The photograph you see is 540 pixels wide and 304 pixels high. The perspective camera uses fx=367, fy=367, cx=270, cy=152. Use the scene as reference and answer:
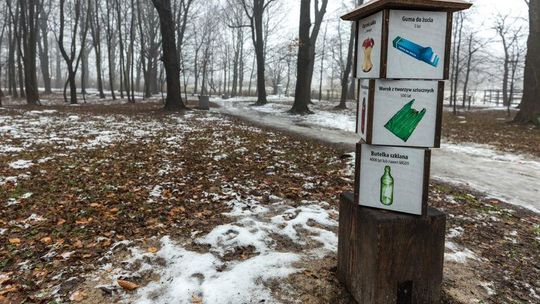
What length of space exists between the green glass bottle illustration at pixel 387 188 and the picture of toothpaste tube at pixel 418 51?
801mm

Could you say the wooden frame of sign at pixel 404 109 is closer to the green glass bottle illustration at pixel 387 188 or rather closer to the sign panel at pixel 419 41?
the sign panel at pixel 419 41

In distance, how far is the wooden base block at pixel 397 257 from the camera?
2611 millimetres

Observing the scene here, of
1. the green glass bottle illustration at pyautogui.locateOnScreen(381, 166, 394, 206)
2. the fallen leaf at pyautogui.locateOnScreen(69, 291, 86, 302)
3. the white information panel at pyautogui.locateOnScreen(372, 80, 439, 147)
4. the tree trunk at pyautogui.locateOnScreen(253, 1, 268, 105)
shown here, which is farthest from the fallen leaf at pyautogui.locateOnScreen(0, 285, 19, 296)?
the tree trunk at pyautogui.locateOnScreen(253, 1, 268, 105)

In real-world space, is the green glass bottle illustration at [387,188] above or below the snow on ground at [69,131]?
above

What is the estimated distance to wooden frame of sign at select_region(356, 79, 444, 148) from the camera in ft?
8.41

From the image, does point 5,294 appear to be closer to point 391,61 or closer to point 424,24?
point 391,61

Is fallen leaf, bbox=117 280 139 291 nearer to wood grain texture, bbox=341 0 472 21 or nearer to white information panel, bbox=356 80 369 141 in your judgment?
white information panel, bbox=356 80 369 141

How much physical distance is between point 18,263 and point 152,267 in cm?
133

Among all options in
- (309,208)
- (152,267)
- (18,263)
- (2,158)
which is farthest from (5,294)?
(2,158)

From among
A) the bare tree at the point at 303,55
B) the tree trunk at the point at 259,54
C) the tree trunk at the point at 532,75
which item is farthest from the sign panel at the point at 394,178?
the tree trunk at the point at 259,54

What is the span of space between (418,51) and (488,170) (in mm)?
6155

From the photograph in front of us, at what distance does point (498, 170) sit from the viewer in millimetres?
7500

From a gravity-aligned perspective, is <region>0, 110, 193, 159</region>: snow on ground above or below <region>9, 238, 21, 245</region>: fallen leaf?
above

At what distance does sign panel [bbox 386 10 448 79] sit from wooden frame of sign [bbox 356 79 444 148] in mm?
104
